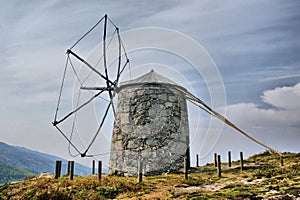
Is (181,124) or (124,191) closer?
(124,191)

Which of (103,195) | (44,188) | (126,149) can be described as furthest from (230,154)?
(44,188)

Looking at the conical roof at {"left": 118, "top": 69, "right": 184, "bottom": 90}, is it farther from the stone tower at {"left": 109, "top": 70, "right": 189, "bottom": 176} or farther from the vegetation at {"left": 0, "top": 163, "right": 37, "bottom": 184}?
the vegetation at {"left": 0, "top": 163, "right": 37, "bottom": 184}

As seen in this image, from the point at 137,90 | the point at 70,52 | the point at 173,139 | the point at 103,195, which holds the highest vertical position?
the point at 70,52

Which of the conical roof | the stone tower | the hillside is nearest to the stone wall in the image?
the stone tower

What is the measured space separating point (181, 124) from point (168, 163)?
109 inches

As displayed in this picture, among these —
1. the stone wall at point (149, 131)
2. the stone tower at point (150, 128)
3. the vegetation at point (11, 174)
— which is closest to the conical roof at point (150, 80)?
the stone tower at point (150, 128)

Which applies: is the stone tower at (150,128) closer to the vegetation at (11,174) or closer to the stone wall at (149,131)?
the stone wall at (149,131)

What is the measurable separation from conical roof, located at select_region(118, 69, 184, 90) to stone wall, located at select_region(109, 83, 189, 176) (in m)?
0.30

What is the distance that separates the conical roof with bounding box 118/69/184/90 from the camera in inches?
908

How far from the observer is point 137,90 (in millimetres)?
22906

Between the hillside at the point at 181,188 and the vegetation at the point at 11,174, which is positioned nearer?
the hillside at the point at 181,188

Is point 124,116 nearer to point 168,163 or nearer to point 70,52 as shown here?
point 168,163

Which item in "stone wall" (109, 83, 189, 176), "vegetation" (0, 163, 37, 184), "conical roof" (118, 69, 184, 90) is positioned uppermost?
"conical roof" (118, 69, 184, 90)

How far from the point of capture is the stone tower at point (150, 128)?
848 inches
